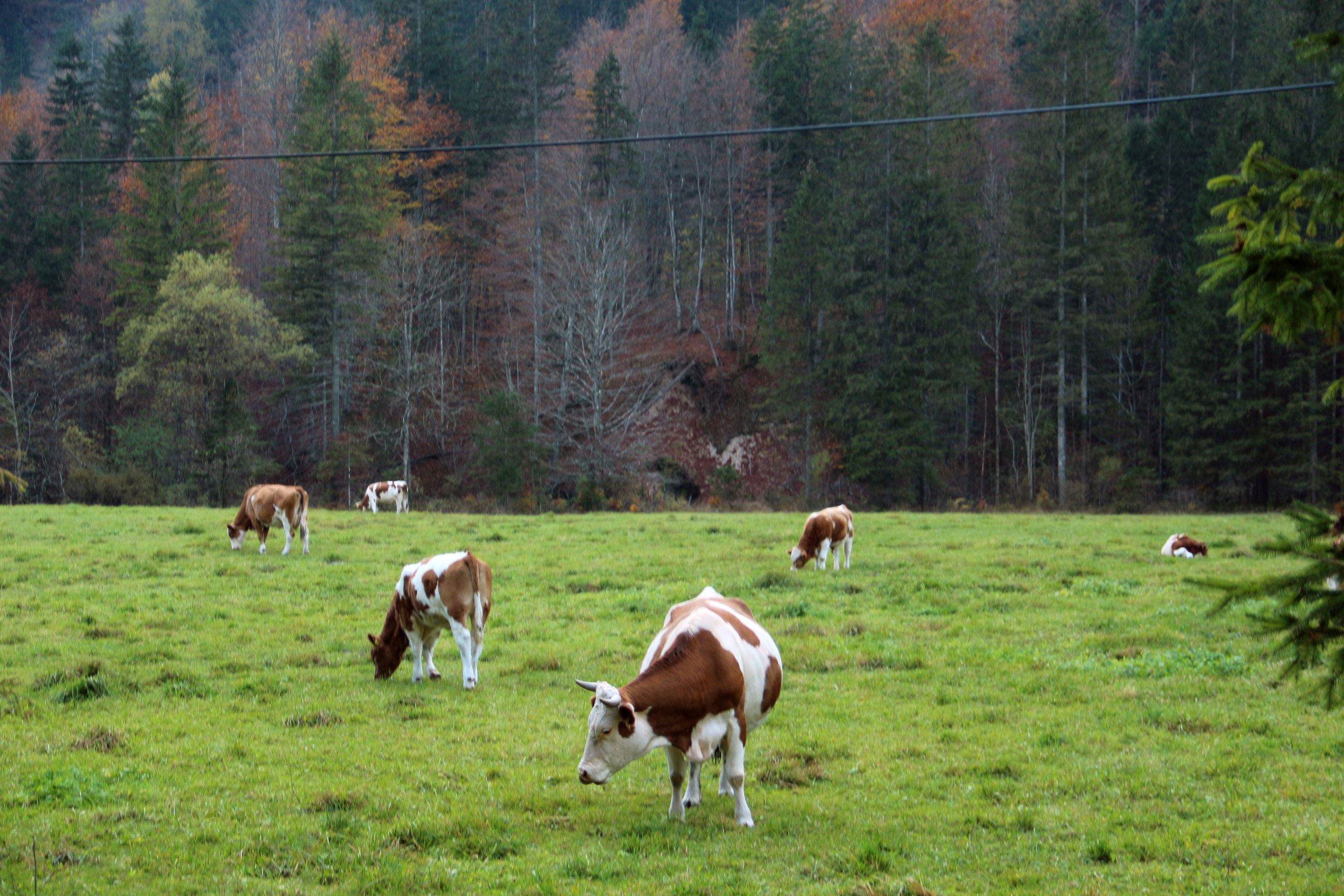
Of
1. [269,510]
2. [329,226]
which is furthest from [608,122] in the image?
[269,510]

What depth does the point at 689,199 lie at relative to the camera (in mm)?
61438

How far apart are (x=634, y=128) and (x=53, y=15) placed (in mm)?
67424

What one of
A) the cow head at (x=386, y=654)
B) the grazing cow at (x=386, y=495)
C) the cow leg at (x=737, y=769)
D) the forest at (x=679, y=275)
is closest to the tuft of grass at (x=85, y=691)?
the cow head at (x=386, y=654)

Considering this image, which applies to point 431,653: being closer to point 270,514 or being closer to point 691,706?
point 691,706

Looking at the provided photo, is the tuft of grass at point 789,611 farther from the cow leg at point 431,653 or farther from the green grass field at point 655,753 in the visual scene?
the cow leg at point 431,653

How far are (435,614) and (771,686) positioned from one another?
5.14 metres

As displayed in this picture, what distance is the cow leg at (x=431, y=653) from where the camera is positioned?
1209 centimetres

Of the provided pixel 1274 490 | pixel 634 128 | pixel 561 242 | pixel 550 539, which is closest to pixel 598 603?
pixel 550 539

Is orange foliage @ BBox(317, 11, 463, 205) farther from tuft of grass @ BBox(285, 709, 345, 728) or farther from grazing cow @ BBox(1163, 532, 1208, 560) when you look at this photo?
tuft of grass @ BBox(285, 709, 345, 728)

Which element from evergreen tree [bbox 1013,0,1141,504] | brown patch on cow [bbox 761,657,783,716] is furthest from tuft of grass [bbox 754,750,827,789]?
evergreen tree [bbox 1013,0,1141,504]

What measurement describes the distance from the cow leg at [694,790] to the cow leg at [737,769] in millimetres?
334

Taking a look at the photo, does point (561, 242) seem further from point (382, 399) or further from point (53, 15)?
point (53, 15)

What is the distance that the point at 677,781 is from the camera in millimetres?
7297

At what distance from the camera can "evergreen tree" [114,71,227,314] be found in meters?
50.4
